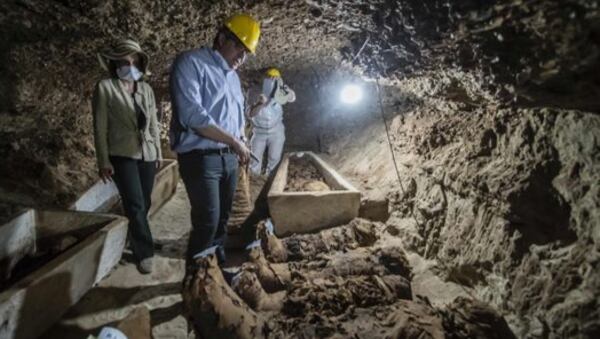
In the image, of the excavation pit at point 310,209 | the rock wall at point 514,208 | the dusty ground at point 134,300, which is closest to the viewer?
the rock wall at point 514,208

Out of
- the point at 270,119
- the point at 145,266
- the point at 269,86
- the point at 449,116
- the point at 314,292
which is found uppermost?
the point at 269,86

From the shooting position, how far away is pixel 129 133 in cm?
279

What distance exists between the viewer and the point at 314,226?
3.56 m

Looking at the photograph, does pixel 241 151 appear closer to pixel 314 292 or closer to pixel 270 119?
pixel 314 292

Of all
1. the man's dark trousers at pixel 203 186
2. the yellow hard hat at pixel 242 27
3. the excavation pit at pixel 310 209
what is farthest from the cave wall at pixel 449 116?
the man's dark trousers at pixel 203 186

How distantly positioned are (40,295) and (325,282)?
1775 mm

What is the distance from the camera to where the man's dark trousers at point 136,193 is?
2795mm

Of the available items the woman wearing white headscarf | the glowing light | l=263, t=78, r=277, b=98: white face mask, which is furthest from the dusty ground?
the glowing light

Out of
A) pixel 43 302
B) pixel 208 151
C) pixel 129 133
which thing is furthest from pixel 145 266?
pixel 208 151

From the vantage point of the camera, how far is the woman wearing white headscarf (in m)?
2.70

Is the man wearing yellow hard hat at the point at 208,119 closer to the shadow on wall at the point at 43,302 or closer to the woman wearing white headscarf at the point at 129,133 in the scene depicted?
the woman wearing white headscarf at the point at 129,133

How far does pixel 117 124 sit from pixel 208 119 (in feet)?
3.17

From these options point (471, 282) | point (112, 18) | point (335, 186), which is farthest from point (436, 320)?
point (112, 18)

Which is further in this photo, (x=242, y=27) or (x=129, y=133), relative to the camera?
(x=129, y=133)
